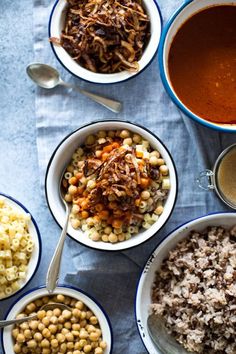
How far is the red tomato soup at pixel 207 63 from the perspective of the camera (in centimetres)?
306

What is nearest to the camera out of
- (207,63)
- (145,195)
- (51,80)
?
(207,63)

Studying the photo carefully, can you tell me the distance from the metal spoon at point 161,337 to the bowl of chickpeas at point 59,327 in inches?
9.7

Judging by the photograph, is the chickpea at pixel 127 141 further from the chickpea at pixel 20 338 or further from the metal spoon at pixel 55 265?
the chickpea at pixel 20 338

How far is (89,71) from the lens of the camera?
3264 millimetres

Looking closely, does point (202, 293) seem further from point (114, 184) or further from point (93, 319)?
point (114, 184)

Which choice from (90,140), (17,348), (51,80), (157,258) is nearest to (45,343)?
(17,348)

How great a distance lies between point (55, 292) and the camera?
11.0ft

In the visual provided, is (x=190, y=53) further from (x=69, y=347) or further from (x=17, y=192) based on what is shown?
(x=69, y=347)

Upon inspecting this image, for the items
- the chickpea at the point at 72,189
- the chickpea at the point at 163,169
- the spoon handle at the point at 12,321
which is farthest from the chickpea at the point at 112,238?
the spoon handle at the point at 12,321

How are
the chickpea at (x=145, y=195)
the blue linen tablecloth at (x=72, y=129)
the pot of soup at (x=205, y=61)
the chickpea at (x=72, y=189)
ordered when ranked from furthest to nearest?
the blue linen tablecloth at (x=72, y=129) → the chickpea at (x=72, y=189) → the chickpea at (x=145, y=195) → the pot of soup at (x=205, y=61)

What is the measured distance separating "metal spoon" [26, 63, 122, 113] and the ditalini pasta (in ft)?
2.22

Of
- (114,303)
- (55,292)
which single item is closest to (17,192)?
(55,292)

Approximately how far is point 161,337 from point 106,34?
5.28ft

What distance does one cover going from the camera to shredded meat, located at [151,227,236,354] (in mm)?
3152
